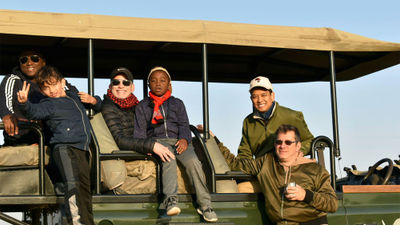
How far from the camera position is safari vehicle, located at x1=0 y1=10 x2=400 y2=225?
676 cm

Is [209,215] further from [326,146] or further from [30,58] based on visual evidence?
[30,58]

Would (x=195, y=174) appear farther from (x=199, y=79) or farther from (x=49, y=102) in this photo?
(x=199, y=79)

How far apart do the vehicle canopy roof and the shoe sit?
5.24 ft

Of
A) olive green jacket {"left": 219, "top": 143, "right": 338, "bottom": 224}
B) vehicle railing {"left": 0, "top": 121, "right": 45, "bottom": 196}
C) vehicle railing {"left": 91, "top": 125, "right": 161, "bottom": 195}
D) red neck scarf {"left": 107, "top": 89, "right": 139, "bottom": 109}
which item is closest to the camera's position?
vehicle railing {"left": 0, "top": 121, "right": 45, "bottom": 196}

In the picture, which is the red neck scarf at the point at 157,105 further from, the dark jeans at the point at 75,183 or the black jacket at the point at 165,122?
the dark jeans at the point at 75,183

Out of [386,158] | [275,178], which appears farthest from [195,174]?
[386,158]

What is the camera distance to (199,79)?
9.51 metres

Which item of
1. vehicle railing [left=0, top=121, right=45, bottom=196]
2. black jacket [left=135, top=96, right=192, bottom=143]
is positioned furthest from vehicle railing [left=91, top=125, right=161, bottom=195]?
vehicle railing [left=0, top=121, right=45, bottom=196]

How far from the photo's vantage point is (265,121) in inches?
302

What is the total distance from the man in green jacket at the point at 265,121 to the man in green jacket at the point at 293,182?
472 millimetres

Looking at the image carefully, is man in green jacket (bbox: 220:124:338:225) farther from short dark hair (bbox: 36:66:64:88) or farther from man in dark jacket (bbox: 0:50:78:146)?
man in dark jacket (bbox: 0:50:78:146)

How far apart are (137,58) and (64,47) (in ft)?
3.27

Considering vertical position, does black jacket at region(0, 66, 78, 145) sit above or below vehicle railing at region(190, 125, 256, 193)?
above

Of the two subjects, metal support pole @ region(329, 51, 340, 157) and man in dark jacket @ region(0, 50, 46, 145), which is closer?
man in dark jacket @ region(0, 50, 46, 145)
